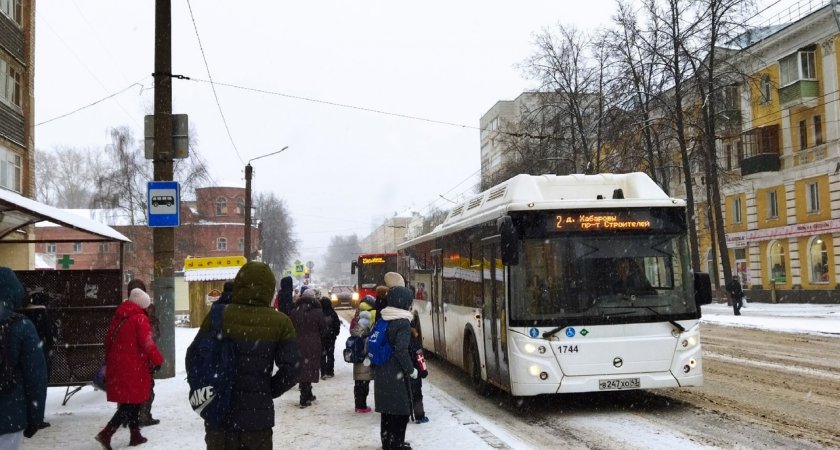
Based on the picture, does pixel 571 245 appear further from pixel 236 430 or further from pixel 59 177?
pixel 59 177

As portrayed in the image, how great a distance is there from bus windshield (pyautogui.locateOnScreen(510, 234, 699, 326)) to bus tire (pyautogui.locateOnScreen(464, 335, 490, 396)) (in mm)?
2194

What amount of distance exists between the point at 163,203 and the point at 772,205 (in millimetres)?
35575

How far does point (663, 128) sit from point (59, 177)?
6558 cm

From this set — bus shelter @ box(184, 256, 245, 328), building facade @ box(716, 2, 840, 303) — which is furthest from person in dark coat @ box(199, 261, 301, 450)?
building facade @ box(716, 2, 840, 303)

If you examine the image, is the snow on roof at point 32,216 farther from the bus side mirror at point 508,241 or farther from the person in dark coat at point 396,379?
the bus side mirror at point 508,241

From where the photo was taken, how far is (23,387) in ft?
14.4

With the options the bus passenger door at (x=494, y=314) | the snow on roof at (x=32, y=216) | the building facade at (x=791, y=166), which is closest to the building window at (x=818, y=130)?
the building facade at (x=791, y=166)

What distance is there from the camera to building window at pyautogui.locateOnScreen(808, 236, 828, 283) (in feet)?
116

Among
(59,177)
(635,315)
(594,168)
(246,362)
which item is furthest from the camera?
(59,177)

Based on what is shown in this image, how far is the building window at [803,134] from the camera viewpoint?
36156mm

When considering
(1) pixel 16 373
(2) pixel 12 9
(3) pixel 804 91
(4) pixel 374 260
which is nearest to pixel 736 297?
(3) pixel 804 91

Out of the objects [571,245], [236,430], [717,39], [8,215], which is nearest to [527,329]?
[571,245]

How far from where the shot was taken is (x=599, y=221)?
9234mm

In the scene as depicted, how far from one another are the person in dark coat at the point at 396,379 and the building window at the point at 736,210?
1570 inches
